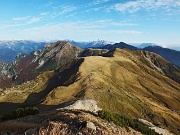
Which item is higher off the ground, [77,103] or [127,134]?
[127,134]

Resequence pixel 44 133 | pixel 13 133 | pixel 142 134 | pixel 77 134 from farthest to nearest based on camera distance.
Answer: pixel 142 134 → pixel 13 133 → pixel 77 134 → pixel 44 133

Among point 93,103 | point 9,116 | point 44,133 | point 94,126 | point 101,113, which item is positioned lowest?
point 93,103

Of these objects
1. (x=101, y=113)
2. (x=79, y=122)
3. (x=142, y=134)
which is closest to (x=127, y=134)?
(x=101, y=113)

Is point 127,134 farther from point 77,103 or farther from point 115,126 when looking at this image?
point 77,103

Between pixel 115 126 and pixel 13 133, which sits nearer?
pixel 13 133

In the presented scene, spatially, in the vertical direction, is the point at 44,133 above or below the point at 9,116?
above

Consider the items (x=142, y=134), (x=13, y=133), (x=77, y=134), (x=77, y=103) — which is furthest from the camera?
(x=77, y=103)

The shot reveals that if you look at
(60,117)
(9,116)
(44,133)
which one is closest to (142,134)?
(60,117)

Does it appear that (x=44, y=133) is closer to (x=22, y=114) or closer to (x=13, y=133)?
(x=13, y=133)

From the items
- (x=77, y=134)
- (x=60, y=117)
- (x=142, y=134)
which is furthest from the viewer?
(x=142, y=134)
